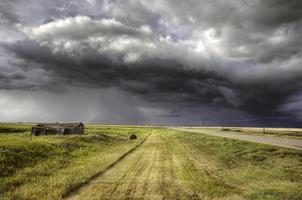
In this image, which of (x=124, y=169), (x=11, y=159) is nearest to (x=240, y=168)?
(x=124, y=169)

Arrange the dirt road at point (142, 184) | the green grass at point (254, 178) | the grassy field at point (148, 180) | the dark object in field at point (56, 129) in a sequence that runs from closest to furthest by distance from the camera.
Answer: the dirt road at point (142, 184) → the grassy field at point (148, 180) → the green grass at point (254, 178) → the dark object in field at point (56, 129)

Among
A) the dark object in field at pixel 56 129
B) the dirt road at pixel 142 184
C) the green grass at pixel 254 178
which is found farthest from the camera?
the dark object in field at pixel 56 129

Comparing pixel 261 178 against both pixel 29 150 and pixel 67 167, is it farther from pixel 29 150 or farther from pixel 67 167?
pixel 29 150

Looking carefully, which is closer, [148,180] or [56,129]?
[148,180]

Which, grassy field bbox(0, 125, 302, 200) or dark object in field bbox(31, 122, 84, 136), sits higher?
dark object in field bbox(31, 122, 84, 136)

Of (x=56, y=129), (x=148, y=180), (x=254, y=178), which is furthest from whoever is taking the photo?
(x=56, y=129)

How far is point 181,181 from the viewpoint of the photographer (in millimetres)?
15336

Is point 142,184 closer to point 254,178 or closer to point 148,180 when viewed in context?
point 148,180

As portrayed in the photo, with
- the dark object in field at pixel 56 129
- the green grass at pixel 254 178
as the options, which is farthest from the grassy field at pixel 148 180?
the dark object in field at pixel 56 129

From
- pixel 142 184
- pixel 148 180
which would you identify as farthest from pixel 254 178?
pixel 142 184

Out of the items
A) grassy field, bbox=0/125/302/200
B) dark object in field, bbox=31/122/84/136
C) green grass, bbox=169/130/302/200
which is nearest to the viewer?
grassy field, bbox=0/125/302/200

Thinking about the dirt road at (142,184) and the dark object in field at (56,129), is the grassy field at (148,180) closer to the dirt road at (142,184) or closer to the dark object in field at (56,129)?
the dirt road at (142,184)

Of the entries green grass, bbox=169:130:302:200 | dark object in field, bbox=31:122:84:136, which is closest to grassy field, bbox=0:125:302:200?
green grass, bbox=169:130:302:200

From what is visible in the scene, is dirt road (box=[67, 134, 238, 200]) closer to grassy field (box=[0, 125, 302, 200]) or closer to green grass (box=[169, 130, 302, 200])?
grassy field (box=[0, 125, 302, 200])
